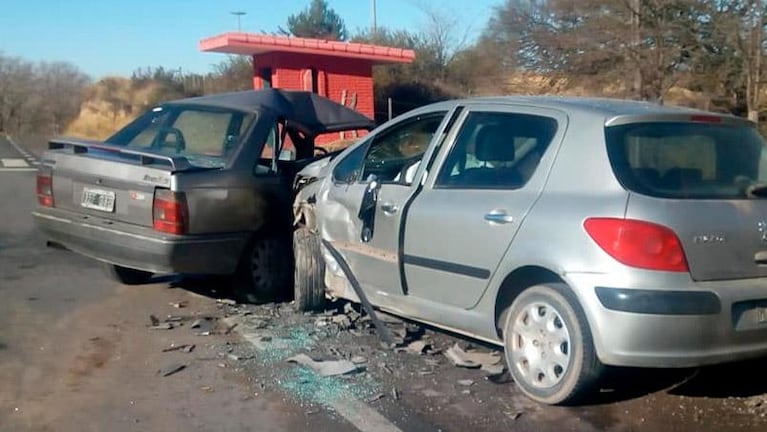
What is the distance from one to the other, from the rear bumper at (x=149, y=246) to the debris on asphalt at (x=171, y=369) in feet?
3.71

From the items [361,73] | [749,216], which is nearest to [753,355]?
[749,216]

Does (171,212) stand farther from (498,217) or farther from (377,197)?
(498,217)

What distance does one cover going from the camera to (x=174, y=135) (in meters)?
8.12

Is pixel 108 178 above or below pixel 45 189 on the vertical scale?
above

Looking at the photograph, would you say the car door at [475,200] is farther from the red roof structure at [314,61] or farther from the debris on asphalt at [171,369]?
the red roof structure at [314,61]

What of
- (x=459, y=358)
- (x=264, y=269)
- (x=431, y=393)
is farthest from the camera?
(x=264, y=269)

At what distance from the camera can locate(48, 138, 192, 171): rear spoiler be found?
6730 millimetres

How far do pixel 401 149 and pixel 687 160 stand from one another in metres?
2.61

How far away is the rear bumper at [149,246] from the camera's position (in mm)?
6695

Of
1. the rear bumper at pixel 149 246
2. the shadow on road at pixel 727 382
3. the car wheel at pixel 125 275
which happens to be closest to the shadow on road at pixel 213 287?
the car wheel at pixel 125 275

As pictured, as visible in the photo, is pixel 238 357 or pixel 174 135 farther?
pixel 174 135

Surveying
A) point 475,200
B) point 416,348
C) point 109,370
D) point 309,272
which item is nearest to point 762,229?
point 475,200

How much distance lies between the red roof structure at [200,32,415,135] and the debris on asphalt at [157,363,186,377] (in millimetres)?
20261

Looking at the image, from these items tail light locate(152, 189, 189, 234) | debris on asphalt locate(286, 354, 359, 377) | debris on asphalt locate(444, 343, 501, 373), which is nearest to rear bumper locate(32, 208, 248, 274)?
tail light locate(152, 189, 189, 234)
